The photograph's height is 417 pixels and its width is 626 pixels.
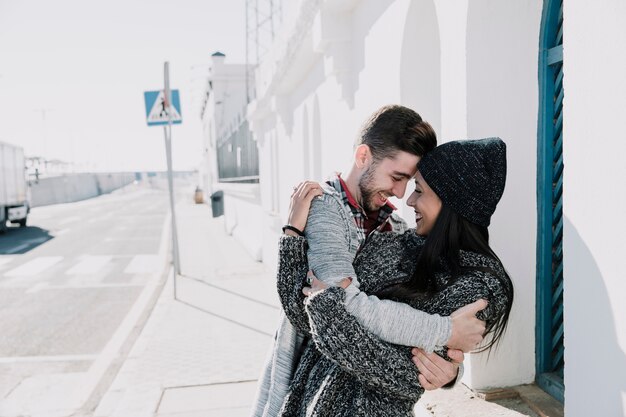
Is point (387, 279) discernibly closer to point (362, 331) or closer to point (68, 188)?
point (362, 331)

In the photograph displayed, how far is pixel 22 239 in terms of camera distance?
55.5 feet

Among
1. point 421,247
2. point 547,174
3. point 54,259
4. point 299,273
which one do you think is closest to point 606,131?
point 421,247

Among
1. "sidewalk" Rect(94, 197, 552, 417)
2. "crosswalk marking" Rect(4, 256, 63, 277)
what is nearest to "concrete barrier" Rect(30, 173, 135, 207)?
"crosswalk marking" Rect(4, 256, 63, 277)

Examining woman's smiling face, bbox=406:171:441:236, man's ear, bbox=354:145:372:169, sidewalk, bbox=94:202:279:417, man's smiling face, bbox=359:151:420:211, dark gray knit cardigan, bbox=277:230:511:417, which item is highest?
man's ear, bbox=354:145:372:169

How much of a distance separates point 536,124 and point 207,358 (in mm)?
3989

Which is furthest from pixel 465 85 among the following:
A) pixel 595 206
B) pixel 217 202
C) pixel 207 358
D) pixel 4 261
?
pixel 217 202

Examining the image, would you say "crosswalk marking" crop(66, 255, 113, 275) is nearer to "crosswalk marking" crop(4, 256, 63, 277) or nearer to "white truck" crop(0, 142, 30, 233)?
"crosswalk marking" crop(4, 256, 63, 277)

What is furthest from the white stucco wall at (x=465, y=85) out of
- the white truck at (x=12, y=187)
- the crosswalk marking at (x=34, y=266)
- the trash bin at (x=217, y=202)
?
the white truck at (x=12, y=187)

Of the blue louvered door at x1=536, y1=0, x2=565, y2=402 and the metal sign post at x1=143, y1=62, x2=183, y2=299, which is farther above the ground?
the metal sign post at x1=143, y1=62, x2=183, y2=299

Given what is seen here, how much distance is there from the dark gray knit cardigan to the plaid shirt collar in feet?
0.34

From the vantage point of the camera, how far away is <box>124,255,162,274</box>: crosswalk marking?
11164mm

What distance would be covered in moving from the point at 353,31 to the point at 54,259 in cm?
1023

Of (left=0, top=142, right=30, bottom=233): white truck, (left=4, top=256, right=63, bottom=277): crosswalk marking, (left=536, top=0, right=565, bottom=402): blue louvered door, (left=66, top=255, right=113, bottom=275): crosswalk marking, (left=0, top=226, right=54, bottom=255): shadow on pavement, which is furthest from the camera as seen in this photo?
(left=0, top=142, right=30, bottom=233): white truck

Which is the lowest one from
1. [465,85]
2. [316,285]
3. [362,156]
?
[316,285]
